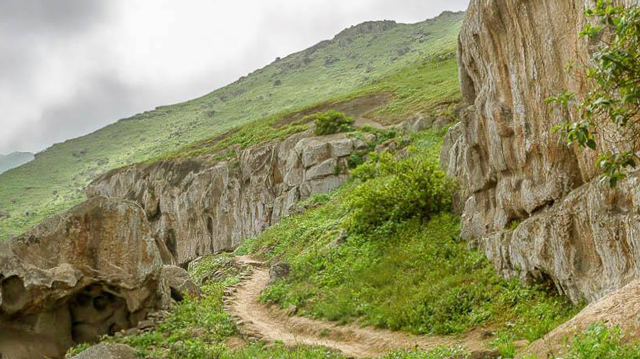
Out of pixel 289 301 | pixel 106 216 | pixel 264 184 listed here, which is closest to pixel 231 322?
pixel 289 301

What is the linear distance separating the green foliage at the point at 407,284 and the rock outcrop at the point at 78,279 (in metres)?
5.35

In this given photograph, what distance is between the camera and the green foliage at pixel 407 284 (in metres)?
11.8

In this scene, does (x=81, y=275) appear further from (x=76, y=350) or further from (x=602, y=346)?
(x=602, y=346)

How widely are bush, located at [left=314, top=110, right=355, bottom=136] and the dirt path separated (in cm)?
2631

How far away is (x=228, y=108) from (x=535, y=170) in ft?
435

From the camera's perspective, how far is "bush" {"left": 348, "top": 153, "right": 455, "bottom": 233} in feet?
66.2

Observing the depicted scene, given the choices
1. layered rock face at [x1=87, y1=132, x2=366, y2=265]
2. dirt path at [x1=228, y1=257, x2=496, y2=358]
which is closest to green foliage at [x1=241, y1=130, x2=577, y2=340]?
→ dirt path at [x1=228, y1=257, x2=496, y2=358]

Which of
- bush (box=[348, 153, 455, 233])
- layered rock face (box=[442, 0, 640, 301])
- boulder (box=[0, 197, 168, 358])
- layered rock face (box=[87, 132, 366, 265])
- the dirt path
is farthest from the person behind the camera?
layered rock face (box=[87, 132, 366, 265])

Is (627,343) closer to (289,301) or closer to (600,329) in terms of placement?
(600,329)

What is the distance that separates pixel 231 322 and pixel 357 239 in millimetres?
6935

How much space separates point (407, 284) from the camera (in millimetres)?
15430

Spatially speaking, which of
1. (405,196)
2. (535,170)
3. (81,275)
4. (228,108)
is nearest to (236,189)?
(405,196)

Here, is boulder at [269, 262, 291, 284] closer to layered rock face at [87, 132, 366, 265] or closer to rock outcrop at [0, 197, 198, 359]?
rock outcrop at [0, 197, 198, 359]

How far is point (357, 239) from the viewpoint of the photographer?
21.5 meters
